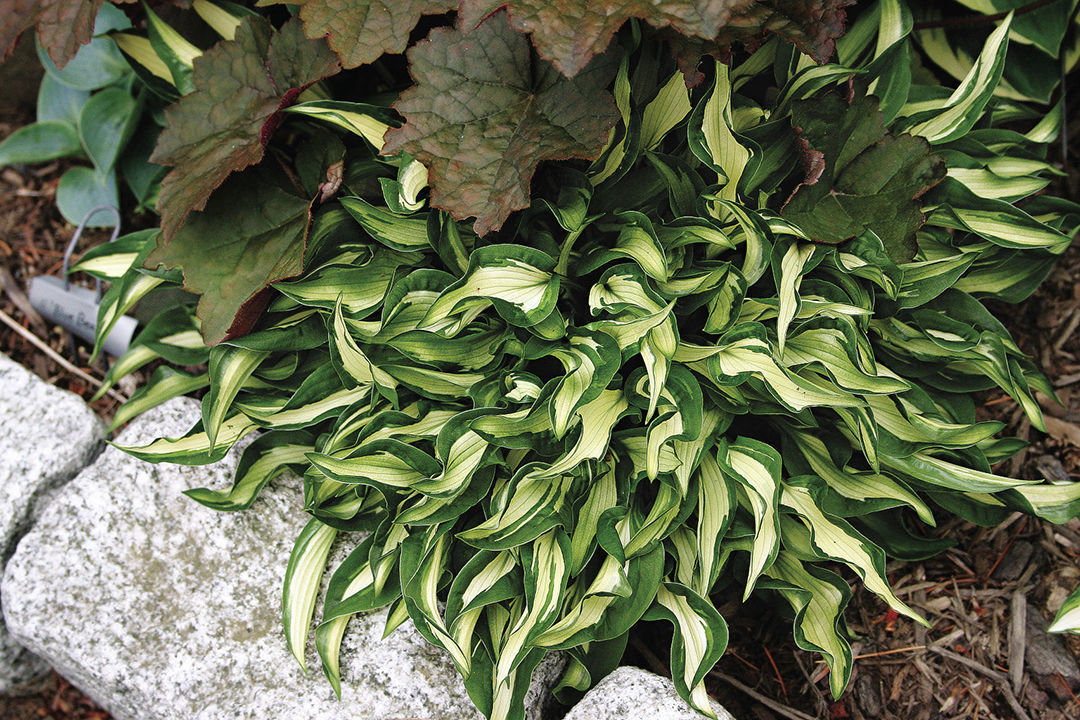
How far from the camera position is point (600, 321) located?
1413mm

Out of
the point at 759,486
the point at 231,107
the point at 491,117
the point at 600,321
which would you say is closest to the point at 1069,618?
the point at 759,486

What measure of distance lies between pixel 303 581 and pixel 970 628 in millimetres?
1266

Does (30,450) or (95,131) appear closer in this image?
(30,450)

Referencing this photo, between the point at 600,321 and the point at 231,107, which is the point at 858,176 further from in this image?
the point at 231,107

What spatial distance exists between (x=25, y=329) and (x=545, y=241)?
60.3 inches

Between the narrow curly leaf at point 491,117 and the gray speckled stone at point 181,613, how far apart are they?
0.76 meters

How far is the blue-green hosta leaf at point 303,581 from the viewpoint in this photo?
4.85ft

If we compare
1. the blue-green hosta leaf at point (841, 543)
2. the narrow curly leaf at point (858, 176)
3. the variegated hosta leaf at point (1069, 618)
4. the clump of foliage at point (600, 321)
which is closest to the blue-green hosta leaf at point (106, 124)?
the clump of foliage at point (600, 321)

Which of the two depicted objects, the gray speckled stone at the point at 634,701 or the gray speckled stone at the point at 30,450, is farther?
the gray speckled stone at the point at 30,450

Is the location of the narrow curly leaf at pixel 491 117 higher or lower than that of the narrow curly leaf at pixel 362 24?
lower

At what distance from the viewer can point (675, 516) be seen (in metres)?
1.43

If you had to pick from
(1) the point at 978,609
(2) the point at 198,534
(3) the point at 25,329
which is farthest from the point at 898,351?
(3) the point at 25,329

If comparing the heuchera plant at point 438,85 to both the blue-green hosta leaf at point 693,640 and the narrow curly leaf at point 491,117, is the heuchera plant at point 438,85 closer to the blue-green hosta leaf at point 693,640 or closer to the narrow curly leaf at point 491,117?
the narrow curly leaf at point 491,117

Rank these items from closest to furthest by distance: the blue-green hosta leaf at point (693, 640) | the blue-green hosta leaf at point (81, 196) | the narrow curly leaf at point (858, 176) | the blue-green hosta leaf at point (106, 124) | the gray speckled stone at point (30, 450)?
1. the blue-green hosta leaf at point (693, 640)
2. the narrow curly leaf at point (858, 176)
3. the gray speckled stone at point (30, 450)
4. the blue-green hosta leaf at point (106, 124)
5. the blue-green hosta leaf at point (81, 196)
